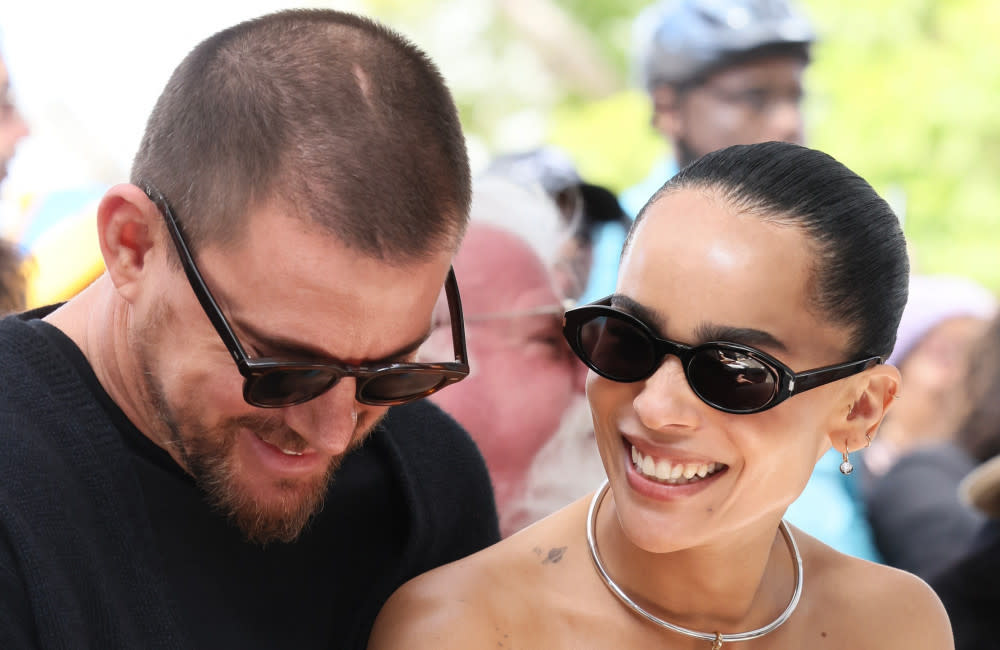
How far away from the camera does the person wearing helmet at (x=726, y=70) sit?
13.1 feet

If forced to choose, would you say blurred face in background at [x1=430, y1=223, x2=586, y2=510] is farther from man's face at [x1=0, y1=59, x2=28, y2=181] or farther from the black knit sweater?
man's face at [x1=0, y1=59, x2=28, y2=181]

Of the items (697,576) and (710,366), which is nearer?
(710,366)

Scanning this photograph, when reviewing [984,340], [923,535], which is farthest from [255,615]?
[984,340]

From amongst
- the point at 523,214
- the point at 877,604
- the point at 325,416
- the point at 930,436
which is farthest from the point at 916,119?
the point at 325,416

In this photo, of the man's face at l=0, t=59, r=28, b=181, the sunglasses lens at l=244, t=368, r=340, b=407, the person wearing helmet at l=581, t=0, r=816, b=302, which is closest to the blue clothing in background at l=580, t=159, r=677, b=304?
the person wearing helmet at l=581, t=0, r=816, b=302

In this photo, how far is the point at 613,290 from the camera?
9.63 feet

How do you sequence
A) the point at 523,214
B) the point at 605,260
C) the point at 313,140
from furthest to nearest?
the point at 605,260, the point at 523,214, the point at 313,140

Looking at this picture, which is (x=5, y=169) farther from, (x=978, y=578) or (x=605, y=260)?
(x=978, y=578)

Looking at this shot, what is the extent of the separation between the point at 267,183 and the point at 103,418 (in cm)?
43

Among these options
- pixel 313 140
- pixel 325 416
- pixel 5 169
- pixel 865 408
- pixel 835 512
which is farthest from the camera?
pixel 835 512

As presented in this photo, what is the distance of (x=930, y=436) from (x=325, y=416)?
3491 mm

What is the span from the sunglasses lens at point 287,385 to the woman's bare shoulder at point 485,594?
432 millimetres

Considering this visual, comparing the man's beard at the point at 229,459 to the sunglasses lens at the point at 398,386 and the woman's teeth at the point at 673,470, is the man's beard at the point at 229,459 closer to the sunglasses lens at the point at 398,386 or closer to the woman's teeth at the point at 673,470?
the sunglasses lens at the point at 398,386

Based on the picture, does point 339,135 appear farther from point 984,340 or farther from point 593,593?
point 984,340
